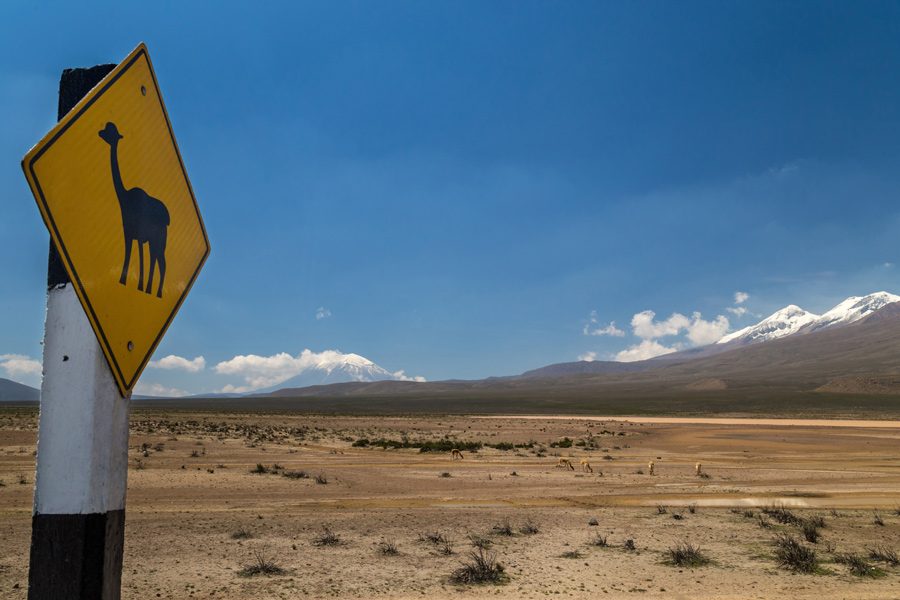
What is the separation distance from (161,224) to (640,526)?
551 inches

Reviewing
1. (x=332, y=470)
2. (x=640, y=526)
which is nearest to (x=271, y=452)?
(x=332, y=470)

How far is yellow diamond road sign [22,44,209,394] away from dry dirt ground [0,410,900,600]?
7529 mm

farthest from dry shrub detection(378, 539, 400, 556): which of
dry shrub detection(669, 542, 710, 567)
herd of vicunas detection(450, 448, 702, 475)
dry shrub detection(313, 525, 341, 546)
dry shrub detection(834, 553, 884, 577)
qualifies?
herd of vicunas detection(450, 448, 702, 475)

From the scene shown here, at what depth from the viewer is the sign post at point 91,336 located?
1.65 meters

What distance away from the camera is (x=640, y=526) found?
42.5 feet

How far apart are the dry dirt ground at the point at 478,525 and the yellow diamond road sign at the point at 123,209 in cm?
753

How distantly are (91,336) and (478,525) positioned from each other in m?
12.7

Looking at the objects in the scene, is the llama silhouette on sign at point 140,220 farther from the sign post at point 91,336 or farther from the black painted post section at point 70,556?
the black painted post section at point 70,556

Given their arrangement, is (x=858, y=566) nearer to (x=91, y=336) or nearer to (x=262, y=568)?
(x=262, y=568)

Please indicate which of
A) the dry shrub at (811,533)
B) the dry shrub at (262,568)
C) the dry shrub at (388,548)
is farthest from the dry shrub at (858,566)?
the dry shrub at (262,568)

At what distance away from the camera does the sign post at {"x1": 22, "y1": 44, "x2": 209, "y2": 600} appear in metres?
1.65

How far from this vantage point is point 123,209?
1846 millimetres

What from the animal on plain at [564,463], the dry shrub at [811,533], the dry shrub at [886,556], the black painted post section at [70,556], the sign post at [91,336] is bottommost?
the animal on plain at [564,463]

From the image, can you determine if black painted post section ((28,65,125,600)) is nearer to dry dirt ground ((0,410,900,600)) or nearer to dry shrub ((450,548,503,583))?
dry dirt ground ((0,410,900,600))
